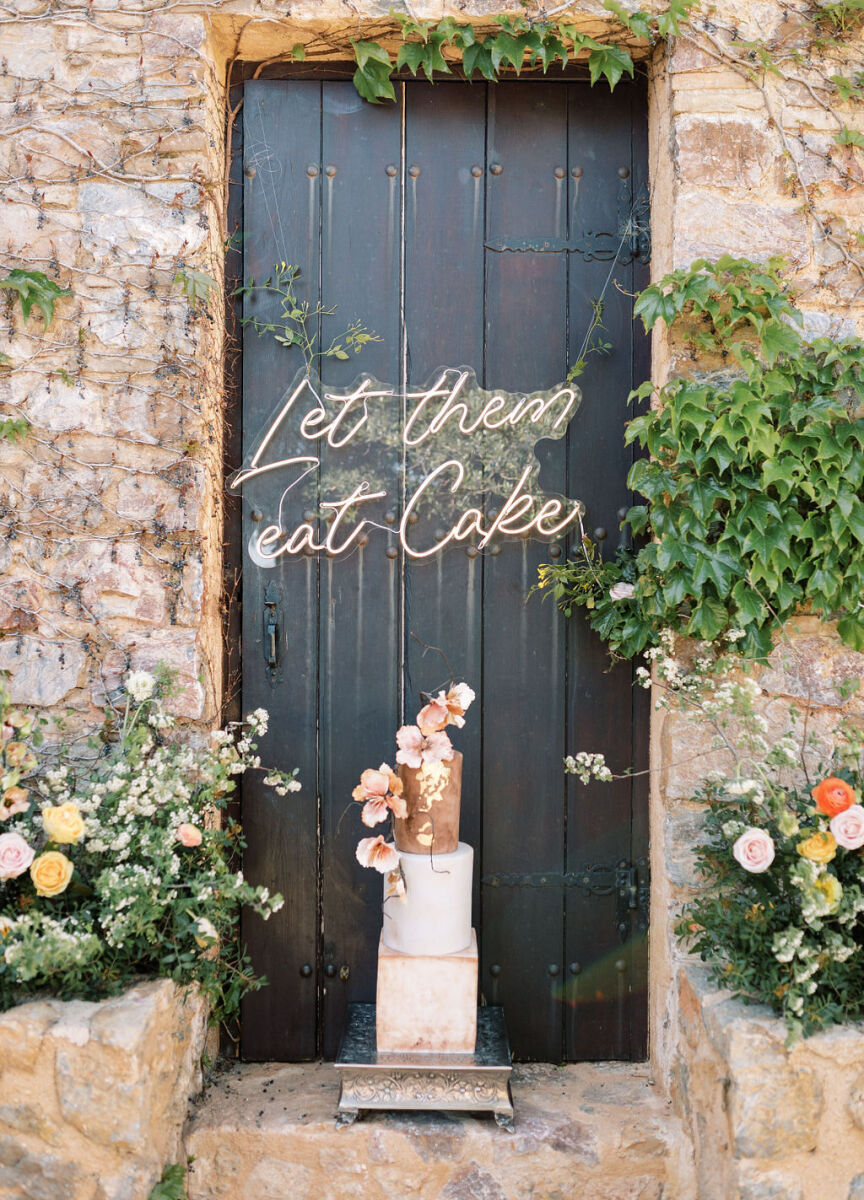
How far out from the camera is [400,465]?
236 centimetres

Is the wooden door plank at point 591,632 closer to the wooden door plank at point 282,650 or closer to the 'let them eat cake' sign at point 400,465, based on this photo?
the 'let them eat cake' sign at point 400,465

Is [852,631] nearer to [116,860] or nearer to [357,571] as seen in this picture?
[357,571]

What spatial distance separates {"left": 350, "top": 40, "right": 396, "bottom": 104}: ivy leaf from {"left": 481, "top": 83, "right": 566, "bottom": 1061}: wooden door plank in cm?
29

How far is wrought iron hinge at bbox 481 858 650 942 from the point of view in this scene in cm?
234

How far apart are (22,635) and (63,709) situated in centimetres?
21

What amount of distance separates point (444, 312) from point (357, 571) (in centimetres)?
73

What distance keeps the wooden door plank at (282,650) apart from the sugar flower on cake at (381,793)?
41 cm

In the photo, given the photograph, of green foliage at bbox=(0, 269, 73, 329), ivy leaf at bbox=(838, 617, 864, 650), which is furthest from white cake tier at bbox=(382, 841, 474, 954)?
green foliage at bbox=(0, 269, 73, 329)

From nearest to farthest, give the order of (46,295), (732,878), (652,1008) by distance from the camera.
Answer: (732,878) → (46,295) → (652,1008)

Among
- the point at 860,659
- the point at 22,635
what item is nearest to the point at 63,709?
the point at 22,635

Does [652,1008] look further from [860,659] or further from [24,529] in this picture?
[24,529]

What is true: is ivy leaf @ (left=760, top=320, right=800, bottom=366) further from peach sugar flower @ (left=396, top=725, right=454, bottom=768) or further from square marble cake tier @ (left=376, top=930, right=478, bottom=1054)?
square marble cake tier @ (left=376, top=930, right=478, bottom=1054)

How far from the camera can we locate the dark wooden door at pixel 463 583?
2.34 metres

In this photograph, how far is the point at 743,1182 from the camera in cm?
170
